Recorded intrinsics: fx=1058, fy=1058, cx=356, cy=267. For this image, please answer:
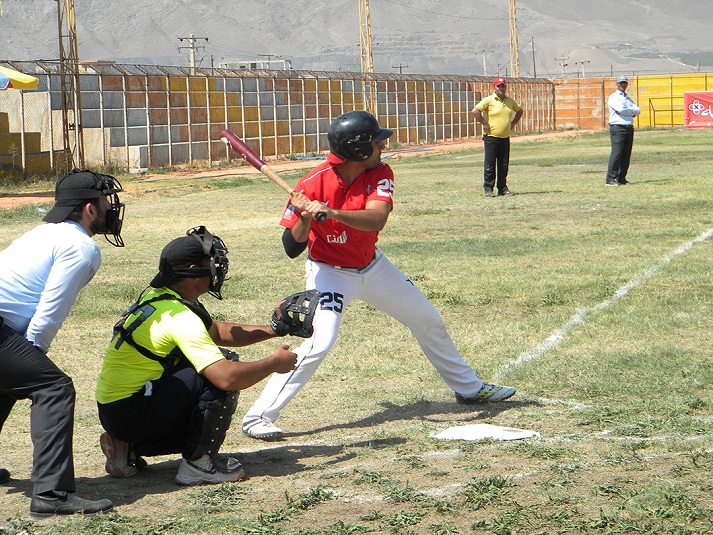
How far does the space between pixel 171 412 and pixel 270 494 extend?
0.64 metres

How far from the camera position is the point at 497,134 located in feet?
64.0

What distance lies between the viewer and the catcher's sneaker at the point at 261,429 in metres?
6.17

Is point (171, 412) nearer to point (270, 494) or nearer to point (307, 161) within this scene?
point (270, 494)

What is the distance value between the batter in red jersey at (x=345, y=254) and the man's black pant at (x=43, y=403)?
1.53 m

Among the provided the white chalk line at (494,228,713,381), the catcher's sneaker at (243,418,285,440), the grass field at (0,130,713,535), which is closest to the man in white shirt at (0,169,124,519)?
the grass field at (0,130,713,535)

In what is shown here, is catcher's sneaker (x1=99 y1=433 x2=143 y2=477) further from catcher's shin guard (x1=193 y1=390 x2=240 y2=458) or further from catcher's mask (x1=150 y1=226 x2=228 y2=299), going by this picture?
catcher's mask (x1=150 y1=226 x2=228 y2=299)

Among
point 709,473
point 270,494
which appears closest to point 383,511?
point 270,494

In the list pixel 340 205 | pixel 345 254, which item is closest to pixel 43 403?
pixel 345 254

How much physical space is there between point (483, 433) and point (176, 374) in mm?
1867

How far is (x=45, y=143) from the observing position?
30.0m

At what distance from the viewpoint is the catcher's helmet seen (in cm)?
618

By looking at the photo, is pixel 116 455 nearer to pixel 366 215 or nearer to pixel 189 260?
pixel 189 260

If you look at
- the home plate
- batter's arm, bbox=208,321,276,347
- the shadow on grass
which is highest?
batter's arm, bbox=208,321,276,347

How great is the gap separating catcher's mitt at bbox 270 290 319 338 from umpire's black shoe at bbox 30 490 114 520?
4.31 ft
